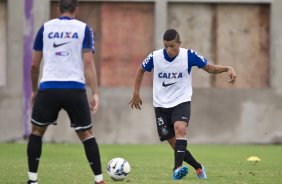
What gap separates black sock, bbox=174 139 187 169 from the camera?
1152 centimetres

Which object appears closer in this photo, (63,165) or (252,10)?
(63,165)

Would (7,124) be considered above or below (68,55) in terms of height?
below

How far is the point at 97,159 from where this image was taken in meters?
9.44

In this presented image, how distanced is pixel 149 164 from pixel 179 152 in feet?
10.9

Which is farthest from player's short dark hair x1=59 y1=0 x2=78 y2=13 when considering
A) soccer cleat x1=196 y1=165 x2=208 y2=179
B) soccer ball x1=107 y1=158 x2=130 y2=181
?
soccer cleat x1=196 y1=165 x2=208 y2=179

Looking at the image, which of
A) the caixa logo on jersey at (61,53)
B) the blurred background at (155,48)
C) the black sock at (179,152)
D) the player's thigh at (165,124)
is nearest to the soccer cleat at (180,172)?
the black sock at (179,152)

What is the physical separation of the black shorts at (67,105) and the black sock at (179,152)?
2.39 metres

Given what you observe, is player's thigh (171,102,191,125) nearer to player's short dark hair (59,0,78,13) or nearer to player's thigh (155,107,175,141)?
player's thigh (155,107,175,141)

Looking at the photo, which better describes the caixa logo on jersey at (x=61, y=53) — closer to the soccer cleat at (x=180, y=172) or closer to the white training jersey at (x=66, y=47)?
the white training jersey at (x=66, y=47)

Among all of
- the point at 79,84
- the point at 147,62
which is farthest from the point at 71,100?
the point at 147,62

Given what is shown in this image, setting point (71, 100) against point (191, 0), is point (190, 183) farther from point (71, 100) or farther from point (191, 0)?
point (191, 0)

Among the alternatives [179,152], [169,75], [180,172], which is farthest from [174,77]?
[180,172]

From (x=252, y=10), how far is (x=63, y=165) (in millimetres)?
9823

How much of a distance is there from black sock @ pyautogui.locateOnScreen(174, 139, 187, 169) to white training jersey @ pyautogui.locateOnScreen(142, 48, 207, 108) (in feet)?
2.04
